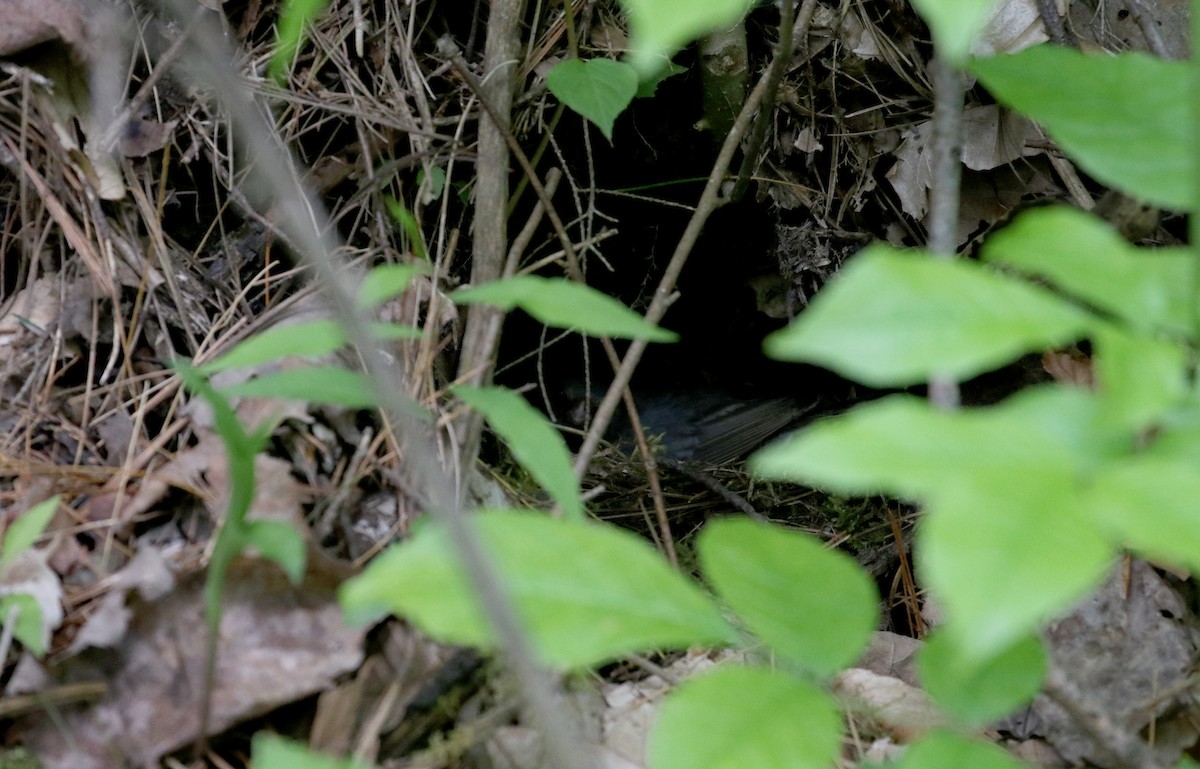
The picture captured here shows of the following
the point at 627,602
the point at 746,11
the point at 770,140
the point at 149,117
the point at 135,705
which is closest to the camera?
the point at 627,602

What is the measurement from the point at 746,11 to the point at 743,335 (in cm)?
157

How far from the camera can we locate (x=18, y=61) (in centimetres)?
179

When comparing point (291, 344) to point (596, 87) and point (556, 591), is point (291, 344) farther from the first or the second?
point (596, 87)

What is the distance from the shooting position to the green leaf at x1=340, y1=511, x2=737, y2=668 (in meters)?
0.58

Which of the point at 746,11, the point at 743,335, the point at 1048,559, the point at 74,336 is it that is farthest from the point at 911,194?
the point at 1048,559

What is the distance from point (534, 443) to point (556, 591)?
388mm

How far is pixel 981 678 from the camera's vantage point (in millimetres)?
679

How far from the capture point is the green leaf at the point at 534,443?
949 millimetres

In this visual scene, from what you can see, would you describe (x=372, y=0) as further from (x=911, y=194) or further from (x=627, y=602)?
(x=627, y=602)

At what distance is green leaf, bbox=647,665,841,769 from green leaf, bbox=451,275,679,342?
0.30 metres

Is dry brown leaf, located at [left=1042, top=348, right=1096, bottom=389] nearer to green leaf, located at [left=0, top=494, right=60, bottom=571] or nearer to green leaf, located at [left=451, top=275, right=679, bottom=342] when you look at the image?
green leaf, located at [left=451, top=275, right=679, bottom=342]

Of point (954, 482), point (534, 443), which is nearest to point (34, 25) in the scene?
point (534, 443)

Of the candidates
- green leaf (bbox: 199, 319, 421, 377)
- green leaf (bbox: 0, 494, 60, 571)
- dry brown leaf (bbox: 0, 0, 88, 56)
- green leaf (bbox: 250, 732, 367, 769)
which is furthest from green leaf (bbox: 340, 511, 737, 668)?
dry brown leaf (bbox: 0, 0, 88, 56)

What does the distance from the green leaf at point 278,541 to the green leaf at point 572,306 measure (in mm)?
306
